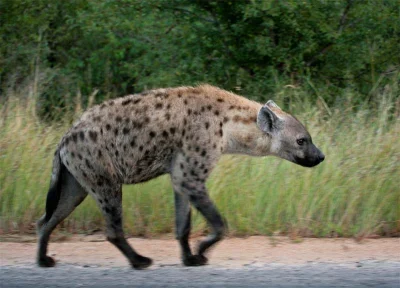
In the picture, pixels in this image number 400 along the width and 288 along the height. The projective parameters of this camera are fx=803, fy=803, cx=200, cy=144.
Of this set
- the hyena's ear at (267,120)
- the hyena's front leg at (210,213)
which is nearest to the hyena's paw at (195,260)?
the hyena's front leg at (210,213)

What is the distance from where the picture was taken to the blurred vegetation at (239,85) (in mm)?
6391

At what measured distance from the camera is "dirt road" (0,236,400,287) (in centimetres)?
455

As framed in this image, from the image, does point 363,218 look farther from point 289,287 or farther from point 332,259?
point 289,287

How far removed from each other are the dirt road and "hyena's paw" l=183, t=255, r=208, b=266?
0.16ft

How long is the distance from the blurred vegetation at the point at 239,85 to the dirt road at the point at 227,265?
0.34 m

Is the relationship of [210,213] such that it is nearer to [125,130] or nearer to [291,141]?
[125,130]

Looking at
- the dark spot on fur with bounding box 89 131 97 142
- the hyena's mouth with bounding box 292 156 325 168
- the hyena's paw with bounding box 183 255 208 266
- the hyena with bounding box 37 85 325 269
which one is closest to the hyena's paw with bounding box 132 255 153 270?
the hyena with bounding box 37 85 325 269

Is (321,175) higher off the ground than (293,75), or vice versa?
(293,75)

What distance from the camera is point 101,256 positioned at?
558 cm

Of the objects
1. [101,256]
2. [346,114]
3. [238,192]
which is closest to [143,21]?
[346,114]

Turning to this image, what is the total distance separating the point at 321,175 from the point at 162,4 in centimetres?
467

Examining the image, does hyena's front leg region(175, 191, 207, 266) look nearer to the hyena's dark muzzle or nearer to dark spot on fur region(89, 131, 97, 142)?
dark spot on fur region(89, 131, 97, 142)

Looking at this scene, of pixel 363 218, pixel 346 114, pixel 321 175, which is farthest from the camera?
pixel 346 114

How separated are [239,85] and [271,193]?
3.65 metres
